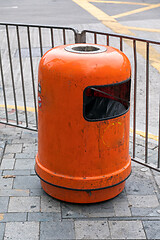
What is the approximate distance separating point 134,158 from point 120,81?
1422 millimetres

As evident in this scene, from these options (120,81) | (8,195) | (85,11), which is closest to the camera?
(120,81)

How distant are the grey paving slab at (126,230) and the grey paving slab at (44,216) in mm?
475

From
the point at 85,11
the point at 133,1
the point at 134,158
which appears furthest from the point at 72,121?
the point at 133,1

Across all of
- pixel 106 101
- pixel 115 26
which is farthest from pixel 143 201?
pixel 115 26

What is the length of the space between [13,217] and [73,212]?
0.53 m

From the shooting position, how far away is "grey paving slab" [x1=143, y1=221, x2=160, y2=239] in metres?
3.18

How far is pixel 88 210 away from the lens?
3.53m

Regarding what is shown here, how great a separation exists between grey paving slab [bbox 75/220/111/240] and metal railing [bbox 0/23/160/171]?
113cm

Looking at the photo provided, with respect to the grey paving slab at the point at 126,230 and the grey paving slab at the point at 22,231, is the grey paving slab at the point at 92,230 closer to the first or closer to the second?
the grey paving slab at the point at 126,230

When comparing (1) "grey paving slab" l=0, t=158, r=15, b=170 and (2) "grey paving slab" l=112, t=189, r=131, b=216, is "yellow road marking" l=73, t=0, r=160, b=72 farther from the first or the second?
(2) "grey paving slab" l=112, t=189, r=131, b=216

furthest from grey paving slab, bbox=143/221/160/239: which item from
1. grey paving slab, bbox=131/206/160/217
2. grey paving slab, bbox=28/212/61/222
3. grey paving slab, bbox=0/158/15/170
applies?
grey paving slab, bbox=0/158/15/170

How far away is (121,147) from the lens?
137 inches

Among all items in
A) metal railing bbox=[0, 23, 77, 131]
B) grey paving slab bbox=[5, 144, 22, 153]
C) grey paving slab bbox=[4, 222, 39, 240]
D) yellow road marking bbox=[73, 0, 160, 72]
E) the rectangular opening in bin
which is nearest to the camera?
grey paving slab bbox=[4, 222, 39, 240]

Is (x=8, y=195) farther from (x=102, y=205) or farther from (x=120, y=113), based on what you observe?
(x=120, y=113)
